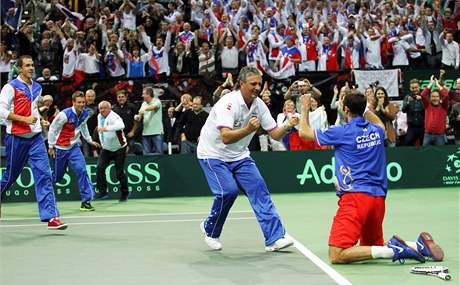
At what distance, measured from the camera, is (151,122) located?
17750 millimetres

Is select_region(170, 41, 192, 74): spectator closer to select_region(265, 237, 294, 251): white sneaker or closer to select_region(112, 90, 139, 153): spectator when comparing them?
select_region(112, 90, 139, 153): spectator

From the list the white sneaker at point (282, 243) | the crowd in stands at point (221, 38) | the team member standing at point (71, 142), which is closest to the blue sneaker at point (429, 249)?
the white sneaker at point (282, 243)

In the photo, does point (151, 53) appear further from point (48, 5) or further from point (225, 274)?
point (225, 274)

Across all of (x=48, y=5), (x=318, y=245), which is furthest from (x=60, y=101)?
(x=318, y=245)

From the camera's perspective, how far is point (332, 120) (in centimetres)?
2012

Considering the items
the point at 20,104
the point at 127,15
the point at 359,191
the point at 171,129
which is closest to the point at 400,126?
the point at 171,129

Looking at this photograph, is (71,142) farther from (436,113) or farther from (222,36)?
(436,113)

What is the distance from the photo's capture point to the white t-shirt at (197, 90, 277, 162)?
→ 899cm

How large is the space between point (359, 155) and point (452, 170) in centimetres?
969

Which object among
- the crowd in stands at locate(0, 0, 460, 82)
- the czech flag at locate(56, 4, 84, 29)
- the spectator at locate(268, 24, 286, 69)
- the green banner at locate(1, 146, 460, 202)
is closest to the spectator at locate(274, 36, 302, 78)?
the crowd in stands at locate(0, 0, 460, 82)

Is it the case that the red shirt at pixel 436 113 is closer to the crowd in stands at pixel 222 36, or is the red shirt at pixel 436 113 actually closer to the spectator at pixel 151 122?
the crowd in stands at pixel 222 36

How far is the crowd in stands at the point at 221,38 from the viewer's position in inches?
806

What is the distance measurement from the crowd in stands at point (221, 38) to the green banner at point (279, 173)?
1331 millimetres

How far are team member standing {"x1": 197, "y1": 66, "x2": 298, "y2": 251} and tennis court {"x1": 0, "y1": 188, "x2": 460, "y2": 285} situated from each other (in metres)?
0.31
